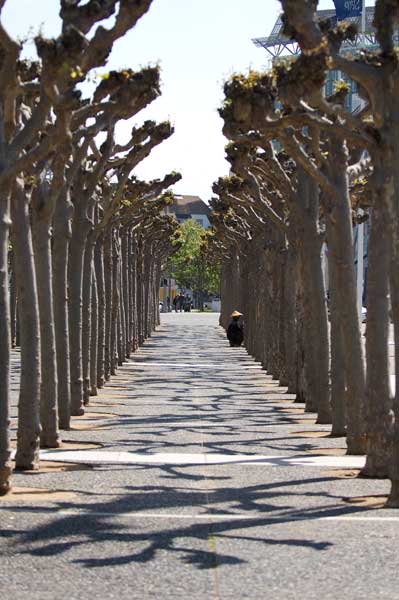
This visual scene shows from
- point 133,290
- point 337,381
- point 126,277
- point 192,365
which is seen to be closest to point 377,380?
point 337,381

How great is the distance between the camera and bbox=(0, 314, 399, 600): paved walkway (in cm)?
936

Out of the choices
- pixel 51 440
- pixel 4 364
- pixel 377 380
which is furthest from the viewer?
pixel 51 440

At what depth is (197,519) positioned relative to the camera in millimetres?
12117

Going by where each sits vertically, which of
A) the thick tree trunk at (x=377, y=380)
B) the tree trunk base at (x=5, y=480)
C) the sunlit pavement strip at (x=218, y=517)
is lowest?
the sunlit pavement strip at (x=218, y=517)

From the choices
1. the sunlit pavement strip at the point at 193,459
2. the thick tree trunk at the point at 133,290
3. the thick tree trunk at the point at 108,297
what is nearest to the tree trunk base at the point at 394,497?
the sunlit pavement strip at the point at 193,459

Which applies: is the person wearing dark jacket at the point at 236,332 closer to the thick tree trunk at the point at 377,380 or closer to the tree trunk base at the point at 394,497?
the thick tree trunk at the point at 377,380

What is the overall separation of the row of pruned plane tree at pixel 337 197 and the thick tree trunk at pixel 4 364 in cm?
354

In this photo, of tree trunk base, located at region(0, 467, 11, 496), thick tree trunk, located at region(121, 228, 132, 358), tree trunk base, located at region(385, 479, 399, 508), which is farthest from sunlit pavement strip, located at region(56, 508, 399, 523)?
thick tree trunk, located at region(121, 228, 132, 358)

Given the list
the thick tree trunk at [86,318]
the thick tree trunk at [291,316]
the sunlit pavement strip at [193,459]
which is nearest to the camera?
the sunlit pavement strip at [193,459]

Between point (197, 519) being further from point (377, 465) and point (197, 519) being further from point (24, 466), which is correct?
point (24, 466)

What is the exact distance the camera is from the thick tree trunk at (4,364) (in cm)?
1358

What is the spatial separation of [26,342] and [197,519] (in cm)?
492

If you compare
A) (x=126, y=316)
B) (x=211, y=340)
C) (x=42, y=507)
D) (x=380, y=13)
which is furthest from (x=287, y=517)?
(x=211, y=340)

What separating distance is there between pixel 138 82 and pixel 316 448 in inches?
223
